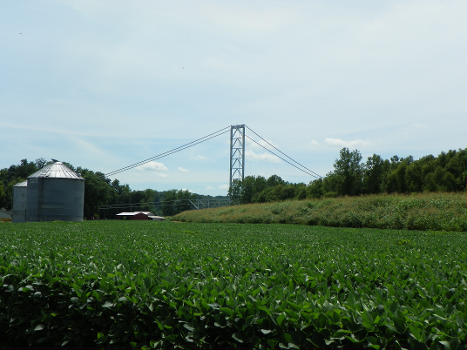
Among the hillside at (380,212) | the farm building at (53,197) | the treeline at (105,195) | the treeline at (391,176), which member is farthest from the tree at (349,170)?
the treeline at (105,195)

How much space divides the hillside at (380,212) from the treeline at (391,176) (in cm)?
998

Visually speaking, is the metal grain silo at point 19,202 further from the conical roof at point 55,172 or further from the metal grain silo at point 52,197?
the metal grain silo at point 52,197

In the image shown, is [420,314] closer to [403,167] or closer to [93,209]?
[403,167]

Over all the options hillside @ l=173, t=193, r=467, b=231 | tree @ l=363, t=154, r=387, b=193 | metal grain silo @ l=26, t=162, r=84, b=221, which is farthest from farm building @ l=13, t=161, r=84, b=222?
tree @ l=363, t=154, r=387, b=193

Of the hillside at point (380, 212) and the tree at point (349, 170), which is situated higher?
the tree at point (349, 170)

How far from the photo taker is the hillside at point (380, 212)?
700 inches

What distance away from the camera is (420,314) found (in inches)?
107

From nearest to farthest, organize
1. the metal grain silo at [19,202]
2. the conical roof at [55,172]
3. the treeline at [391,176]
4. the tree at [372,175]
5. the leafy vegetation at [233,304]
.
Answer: the leafy vegetation at [233,304]
the treeline at [391,176]
the conical roof at [55,172]
the tree at [372,175]
the metal grain silo at [19,202]

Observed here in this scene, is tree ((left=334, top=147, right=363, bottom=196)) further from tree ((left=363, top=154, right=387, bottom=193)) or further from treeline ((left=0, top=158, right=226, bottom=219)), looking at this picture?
treeline ((left=0, top=158, right=226, bottom=219))

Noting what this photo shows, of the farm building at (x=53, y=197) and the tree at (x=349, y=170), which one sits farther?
the tree at (x=349, y=170)

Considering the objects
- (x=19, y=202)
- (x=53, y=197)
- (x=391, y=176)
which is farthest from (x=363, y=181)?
(x=19, y=202)

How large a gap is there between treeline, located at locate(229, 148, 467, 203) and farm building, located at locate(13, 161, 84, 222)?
25063mm

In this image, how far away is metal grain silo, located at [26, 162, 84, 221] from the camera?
112 ft

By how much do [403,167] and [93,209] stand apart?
4720cm
